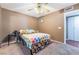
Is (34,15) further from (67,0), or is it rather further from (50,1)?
(67,0)

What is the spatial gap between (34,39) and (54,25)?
448 millimetres

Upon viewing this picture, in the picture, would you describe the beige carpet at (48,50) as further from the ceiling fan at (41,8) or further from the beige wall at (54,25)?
the ceiling fan at (41,8)

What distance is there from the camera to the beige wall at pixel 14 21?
4.97ft

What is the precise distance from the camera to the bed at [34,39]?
148 cm

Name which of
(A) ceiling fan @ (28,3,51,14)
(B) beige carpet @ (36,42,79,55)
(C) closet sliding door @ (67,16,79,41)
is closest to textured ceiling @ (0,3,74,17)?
(A) ceiling fan @ (28,3,51,14)

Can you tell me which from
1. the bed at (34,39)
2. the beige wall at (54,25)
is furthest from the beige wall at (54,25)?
the bed at (34,39)

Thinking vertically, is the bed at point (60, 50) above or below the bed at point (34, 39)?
below

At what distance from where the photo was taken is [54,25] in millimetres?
1612

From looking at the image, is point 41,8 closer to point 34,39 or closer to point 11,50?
point 34,39

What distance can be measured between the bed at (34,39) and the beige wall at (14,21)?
0.11 meters

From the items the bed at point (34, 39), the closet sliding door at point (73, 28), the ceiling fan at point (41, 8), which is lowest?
the bed at point (34, 39)

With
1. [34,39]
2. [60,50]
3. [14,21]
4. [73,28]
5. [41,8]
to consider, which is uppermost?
[41,8]

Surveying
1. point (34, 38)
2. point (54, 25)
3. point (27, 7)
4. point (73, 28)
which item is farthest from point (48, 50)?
point (27, 7)

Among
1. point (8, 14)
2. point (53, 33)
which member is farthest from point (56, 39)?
point (8, 14)
